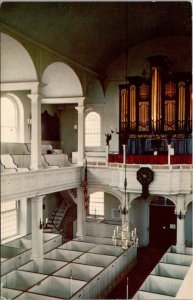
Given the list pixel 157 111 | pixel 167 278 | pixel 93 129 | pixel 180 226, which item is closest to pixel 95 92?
pixel 93 129

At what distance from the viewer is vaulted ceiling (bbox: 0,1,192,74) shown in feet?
42.0

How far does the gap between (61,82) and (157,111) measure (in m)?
5.23

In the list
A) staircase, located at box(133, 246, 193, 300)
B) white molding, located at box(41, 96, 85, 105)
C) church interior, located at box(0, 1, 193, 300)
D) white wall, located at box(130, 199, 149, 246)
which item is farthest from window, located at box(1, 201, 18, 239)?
staircase, located at box(133, 246, 193, 300)

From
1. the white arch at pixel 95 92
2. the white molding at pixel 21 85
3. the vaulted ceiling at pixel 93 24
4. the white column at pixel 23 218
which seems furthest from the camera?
the white arch at pixel 95 92

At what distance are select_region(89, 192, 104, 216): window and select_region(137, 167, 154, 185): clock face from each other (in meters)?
7.16

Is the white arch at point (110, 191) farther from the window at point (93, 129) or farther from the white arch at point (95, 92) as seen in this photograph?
the white arch at point (95, 92)

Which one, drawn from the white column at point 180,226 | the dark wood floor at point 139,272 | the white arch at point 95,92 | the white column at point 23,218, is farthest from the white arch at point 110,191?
the white arch at point 95,92

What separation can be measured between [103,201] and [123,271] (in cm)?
820

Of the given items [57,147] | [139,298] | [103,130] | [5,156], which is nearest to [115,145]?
[103,130]

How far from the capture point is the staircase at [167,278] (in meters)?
11.4

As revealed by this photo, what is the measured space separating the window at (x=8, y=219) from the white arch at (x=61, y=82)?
640cm

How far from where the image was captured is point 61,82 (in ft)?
62.1

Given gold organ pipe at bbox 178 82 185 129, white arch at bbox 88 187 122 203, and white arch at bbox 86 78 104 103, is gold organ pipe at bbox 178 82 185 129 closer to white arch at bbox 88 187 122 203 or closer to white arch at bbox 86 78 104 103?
white arch at bbox 88 187 122 203

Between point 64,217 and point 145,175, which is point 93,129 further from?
point 145,175
